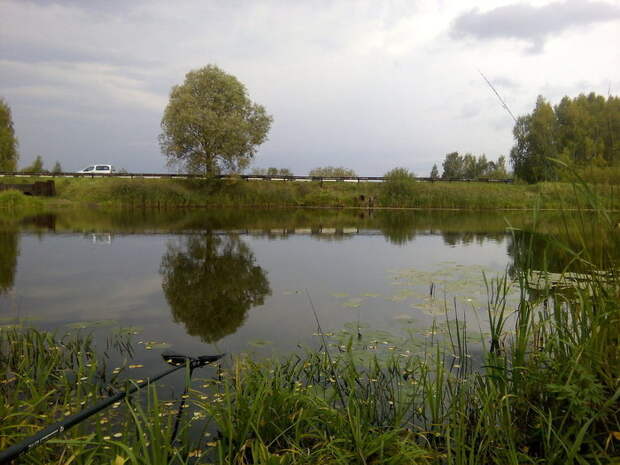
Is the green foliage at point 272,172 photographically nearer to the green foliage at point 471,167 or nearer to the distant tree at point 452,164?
the green foliage at point 471,167

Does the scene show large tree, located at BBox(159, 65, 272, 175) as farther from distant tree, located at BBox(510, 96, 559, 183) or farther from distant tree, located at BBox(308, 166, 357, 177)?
distant tree, located at BBox(510, 96, 559, 183)

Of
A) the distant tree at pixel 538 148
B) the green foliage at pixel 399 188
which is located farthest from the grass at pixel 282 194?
the distant tree at pixel 538 148

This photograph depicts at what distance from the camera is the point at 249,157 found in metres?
41.9

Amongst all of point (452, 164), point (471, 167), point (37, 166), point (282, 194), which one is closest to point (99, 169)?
point (37, 166)

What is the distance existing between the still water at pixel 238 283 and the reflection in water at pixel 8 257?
3cm

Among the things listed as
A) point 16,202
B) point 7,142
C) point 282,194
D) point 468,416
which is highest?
point 7,142

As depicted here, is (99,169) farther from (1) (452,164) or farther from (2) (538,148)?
(1) (452,164)

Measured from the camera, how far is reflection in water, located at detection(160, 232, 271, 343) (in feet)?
25.9

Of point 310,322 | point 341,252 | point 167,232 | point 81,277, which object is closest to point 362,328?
point 310,322

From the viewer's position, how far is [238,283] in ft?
36.3

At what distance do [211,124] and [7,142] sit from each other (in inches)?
1034

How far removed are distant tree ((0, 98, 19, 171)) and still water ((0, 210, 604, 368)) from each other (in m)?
33.8

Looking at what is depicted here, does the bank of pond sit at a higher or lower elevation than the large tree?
lower

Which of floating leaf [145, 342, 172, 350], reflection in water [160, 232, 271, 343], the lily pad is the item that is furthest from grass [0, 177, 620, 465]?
reflection in water [160, 232, 271, 343]
